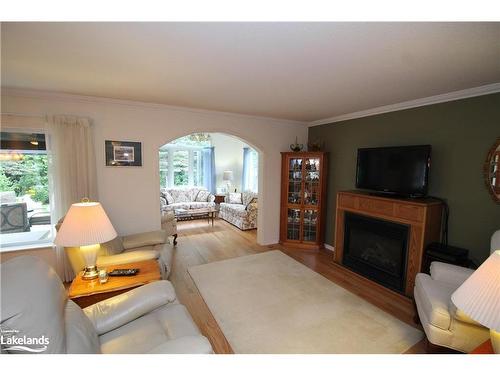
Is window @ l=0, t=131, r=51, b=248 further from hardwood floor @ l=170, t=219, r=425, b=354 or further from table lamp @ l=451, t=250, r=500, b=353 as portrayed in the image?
table lamp @ l=451, t=250, r=500, b=353

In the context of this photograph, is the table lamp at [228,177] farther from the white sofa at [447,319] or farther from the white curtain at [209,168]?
the white sofa at [447,319]

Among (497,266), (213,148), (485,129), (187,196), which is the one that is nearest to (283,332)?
(497,266)

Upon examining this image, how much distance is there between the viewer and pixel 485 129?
2.37m

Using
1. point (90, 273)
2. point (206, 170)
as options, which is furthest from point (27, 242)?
point (206, 170)

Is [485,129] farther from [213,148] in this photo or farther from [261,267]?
[213,148]

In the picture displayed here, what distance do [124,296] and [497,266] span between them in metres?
2.21

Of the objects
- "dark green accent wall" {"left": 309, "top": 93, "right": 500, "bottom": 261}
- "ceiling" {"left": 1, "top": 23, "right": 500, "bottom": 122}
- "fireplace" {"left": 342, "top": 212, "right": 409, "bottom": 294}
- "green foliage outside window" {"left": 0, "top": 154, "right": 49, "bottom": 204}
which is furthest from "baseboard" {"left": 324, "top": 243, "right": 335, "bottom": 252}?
"green foliage outside window" {"left": 0, "top": 154, "right": 49, "bottom": 204}

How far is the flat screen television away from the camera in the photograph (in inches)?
107

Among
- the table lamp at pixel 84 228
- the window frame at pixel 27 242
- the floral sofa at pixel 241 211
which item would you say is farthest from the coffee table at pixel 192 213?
the table lamp at pixel 84 228

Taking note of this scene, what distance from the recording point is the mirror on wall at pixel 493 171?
7.50 ft

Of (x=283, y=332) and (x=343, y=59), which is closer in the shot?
(x=343, y=59)

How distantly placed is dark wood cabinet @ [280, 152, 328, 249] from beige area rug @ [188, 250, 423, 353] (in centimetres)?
106

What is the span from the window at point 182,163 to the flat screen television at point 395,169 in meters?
5.26
